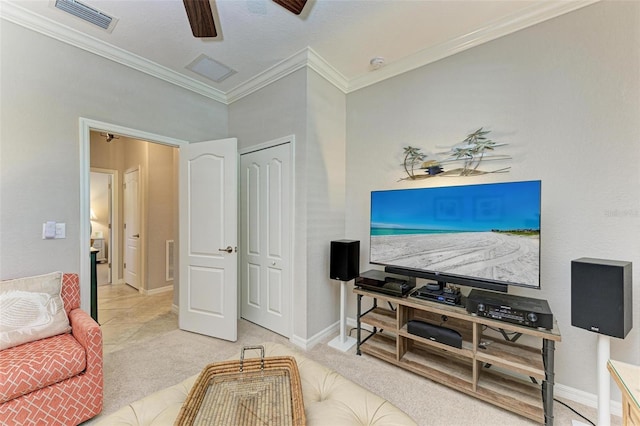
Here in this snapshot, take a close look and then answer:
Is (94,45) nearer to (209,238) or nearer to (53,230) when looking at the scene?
(53,230)

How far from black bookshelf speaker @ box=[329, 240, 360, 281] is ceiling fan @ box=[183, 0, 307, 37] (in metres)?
1.80

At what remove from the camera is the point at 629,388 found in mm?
932

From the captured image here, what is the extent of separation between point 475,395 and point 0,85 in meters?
4.00

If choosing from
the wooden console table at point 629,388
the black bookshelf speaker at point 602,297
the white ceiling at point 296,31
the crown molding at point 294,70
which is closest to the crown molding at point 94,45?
the white ceiling at point 296,31

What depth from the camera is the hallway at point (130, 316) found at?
107 inches

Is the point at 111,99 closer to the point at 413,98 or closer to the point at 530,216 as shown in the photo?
the point at 413,98

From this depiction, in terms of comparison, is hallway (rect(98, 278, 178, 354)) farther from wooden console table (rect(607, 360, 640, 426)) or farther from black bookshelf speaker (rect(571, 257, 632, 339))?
black bookshelf speaker (rect(571, 257, 632, 339))

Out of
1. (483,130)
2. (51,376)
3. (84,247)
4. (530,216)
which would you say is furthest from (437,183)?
(84,247)

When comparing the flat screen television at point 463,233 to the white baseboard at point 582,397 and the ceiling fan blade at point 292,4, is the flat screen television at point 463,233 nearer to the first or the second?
the white baseboard at point 582,397

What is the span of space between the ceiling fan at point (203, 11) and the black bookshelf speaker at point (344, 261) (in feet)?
5.92

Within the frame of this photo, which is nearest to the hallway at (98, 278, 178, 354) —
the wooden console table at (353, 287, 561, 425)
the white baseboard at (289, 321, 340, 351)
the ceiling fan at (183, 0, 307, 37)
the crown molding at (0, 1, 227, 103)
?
the white baseboard at (289, 321, 340, 351)

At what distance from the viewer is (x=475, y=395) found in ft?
5.84

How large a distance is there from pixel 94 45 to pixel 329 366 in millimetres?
3472

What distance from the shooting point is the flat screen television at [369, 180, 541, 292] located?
1749 mm
